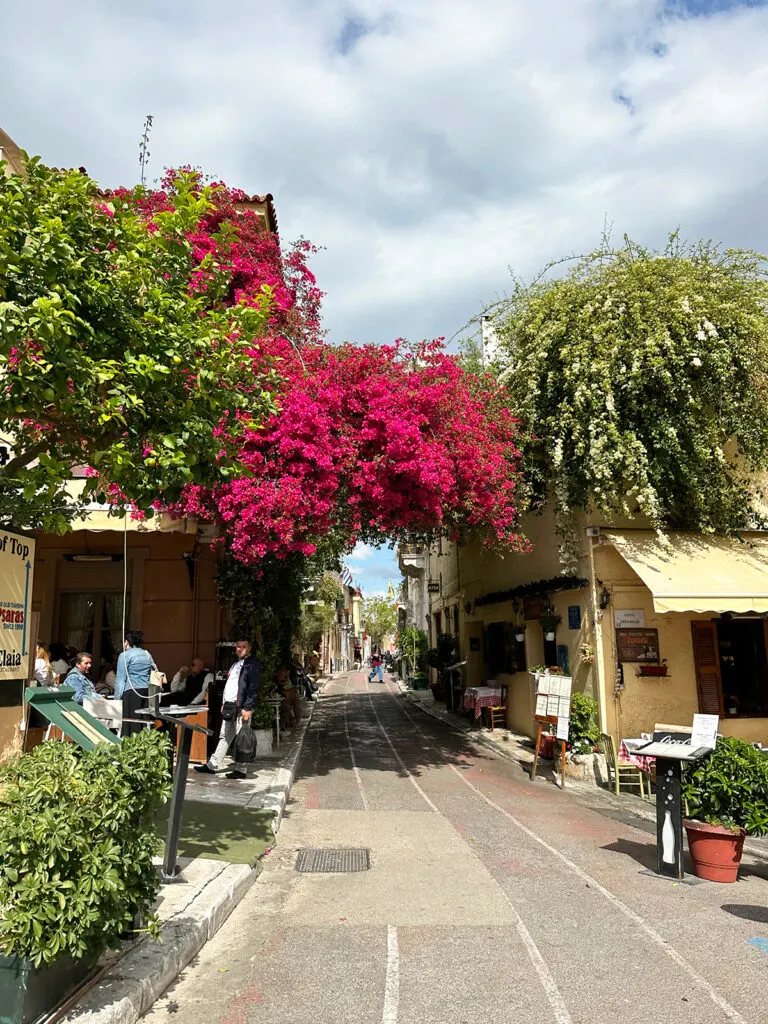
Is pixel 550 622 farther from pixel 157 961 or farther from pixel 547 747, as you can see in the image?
pixel 157 961

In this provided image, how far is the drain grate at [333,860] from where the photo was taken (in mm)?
6258

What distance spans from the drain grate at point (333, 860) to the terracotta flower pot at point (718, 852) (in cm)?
299

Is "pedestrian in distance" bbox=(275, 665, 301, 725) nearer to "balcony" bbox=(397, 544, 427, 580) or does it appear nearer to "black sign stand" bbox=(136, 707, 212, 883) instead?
"black sign stand" bbox=(136, 707, 212, 883)

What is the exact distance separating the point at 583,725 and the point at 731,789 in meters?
4.56

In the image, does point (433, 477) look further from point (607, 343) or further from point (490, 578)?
point (490, 578)

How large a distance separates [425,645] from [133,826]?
26262mm

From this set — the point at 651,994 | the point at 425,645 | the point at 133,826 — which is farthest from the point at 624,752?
the point at 425,645

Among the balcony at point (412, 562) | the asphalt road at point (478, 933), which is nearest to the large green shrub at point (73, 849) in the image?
the asphalt road at point (478, 933)

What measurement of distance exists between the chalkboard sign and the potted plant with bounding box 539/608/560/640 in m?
1.67

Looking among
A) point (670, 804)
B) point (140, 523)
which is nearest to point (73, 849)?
point (670, 804)

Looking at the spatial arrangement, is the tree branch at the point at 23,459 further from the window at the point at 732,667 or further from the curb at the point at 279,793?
the window at the point at 732,667

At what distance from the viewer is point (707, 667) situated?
36.6 feet

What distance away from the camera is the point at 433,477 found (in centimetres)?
912

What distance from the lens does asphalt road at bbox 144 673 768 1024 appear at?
149 inches
